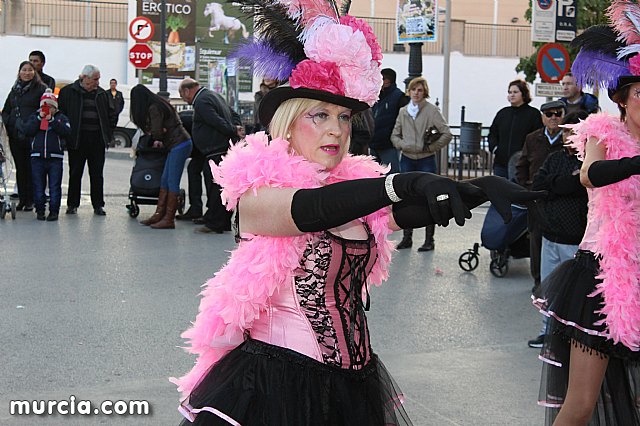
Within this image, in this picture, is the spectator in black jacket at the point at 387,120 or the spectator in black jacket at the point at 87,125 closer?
the spectator in black jacket at the point at 387,120

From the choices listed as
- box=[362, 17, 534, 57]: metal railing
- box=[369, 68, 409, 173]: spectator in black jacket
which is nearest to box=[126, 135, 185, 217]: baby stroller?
box=[369, 68, 409, 173]: spectator in black jacket

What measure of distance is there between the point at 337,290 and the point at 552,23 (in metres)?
12.3

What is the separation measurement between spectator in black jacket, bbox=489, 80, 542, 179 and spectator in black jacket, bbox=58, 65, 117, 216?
5365 mm

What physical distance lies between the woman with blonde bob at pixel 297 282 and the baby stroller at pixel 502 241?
5885 mm

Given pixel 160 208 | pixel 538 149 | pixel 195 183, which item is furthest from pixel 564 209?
pixel 195 183

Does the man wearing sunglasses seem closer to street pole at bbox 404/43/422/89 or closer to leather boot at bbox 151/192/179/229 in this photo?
leather boot at bbox 151/192/179/229

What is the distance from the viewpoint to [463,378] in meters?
6.09

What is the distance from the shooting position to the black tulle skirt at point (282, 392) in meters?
2.98

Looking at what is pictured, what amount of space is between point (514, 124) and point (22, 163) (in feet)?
21.9

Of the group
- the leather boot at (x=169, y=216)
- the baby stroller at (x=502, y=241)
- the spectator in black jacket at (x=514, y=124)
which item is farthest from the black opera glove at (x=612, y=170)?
the leather boot at (x=169, y=216)

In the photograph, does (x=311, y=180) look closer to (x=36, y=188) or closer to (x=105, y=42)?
(x=36, y=188)

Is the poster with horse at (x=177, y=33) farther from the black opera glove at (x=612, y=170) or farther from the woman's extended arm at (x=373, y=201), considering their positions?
the woman's extended arm at (x=373, y=201)

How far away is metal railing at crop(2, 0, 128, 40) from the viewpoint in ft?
111

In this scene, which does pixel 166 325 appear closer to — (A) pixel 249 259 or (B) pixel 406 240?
(A) pixel 249 259
